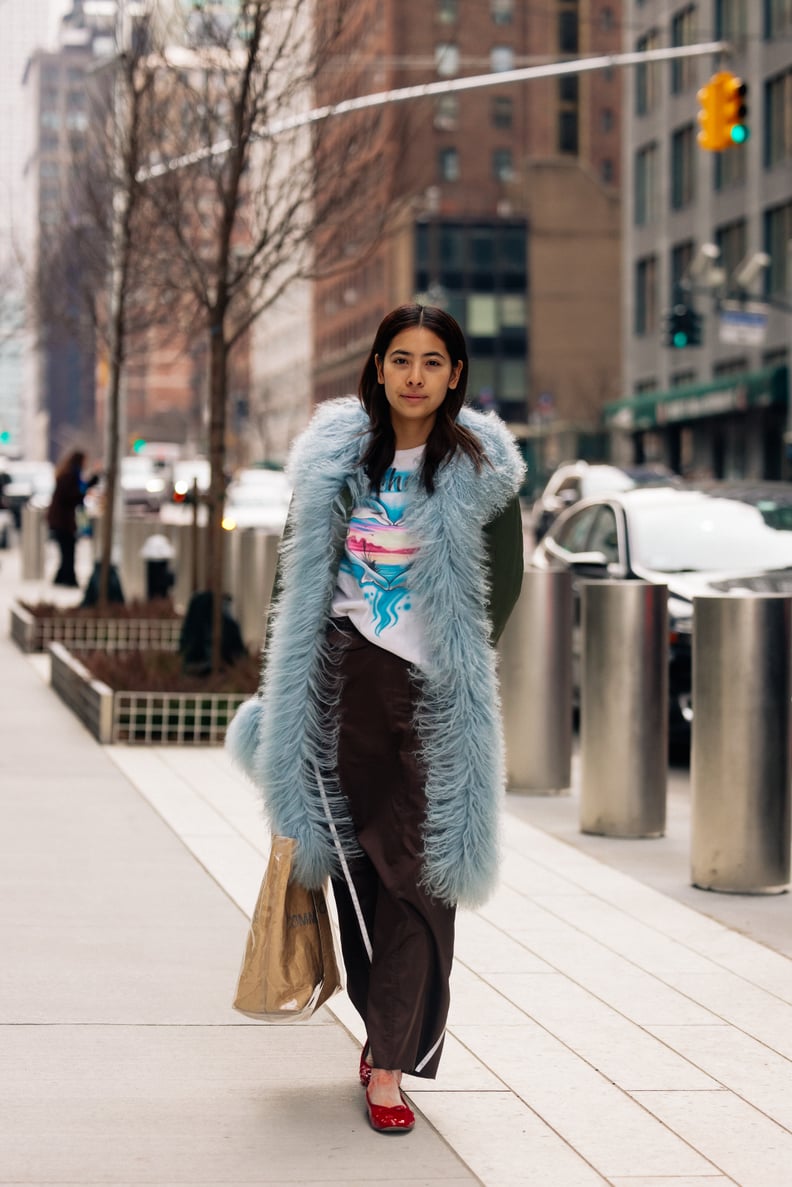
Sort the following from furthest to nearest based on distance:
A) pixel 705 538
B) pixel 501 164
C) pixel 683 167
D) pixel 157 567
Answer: pixel 501 164, pixel 683 167, pixel 157 567, pixel 705 538

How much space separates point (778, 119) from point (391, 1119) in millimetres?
50524

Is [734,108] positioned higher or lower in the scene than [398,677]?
higher

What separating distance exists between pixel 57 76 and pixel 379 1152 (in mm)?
177279

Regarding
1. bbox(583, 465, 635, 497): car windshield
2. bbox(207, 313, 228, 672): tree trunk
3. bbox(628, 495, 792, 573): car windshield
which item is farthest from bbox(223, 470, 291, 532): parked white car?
bbox(628, 495, 792, 573): car windshield

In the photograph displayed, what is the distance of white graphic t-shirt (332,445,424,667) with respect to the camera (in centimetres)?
476

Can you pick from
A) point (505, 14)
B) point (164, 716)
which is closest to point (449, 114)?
point (505, 14)

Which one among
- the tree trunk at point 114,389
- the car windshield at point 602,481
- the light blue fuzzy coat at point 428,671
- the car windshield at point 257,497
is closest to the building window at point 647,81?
the car windshield at point 257,497

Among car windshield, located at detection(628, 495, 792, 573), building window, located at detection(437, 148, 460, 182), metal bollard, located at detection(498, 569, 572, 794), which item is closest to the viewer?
metal bollard, located at detection(498, 569, 572, 794)

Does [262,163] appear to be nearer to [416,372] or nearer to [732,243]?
[416,372]

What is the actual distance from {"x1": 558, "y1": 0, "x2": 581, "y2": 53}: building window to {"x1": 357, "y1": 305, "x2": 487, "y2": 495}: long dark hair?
10791 cm

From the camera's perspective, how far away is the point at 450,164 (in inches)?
4311

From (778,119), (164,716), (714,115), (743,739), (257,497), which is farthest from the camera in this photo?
(778,119)

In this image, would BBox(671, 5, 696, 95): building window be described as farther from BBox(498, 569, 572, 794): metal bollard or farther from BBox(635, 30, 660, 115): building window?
BBox(498, 569, 572, 794): metal bollard

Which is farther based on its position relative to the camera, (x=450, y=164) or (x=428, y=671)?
(x=450, y=164)
